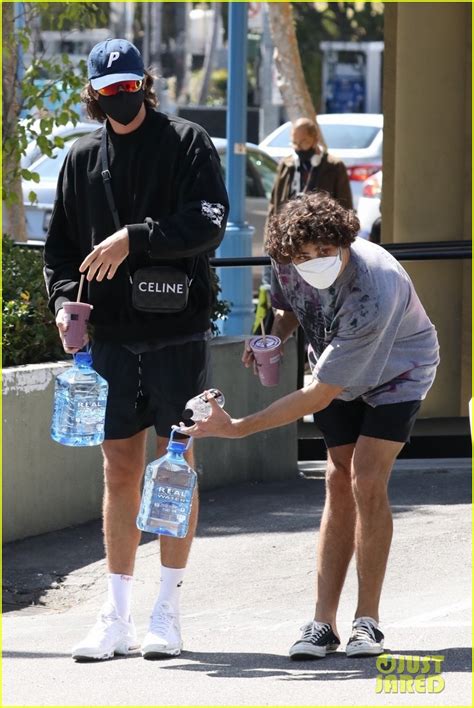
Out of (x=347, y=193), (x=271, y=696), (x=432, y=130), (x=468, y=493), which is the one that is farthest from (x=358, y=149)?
(x=271, y=696)

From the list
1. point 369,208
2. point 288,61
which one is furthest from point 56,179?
point 288,61

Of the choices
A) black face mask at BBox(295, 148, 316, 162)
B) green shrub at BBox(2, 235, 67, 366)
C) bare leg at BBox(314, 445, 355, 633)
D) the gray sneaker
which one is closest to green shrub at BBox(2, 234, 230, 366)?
Result: green shrub at BBox(2, 235, 67, 366)

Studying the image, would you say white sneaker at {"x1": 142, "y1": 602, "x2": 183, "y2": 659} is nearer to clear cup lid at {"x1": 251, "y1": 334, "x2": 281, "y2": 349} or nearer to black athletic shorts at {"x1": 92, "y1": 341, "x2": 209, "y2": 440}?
black athletic shorts at {"x1": 92, "y1": 341, "x2": 209, "y2": 440}

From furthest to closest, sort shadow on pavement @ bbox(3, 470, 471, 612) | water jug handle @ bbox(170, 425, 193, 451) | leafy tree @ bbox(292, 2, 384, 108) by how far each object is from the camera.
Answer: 1. leafy tree @ bbox(292, 2, 384, 108)
2. shadow on pavement @ bbox(3, 470, 471, 612)
3. water jug handle @ bbox(170, 425, 193, 451)

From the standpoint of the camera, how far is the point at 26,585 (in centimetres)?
646

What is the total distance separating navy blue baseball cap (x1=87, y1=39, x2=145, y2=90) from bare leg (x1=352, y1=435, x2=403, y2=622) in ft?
5.05

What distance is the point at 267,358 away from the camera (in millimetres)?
4992

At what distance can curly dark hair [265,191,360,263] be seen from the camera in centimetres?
466

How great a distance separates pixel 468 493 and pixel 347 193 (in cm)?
542

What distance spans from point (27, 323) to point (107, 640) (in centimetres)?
265

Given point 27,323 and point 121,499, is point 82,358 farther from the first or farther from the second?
point 27,323

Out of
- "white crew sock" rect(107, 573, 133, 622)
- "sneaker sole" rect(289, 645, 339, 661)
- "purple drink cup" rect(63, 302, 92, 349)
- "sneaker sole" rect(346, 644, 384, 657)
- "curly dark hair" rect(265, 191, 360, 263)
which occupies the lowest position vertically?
"sneaker sole" rect(289, 645, 339, 661)

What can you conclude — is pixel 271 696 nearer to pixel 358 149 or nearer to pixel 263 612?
pixel 263 612

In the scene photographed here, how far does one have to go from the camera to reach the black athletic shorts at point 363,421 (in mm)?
4941
